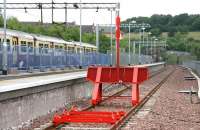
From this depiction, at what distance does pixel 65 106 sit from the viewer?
23.5m

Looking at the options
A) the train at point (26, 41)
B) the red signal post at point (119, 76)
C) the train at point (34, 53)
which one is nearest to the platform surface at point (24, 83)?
the red signal post at point (119, 76)

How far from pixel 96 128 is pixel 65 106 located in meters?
7.32

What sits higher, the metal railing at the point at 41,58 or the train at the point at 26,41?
the train at the point at 26,41

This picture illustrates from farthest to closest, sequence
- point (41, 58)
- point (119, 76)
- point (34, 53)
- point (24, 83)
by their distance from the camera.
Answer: point (41, 58) → point (34, 53) → point (119, 76) → point (24, 83)

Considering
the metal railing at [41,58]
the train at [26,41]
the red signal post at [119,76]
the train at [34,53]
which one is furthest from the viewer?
the train at [26,41]

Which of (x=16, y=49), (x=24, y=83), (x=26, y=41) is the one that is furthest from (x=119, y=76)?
(x=26, y=41)

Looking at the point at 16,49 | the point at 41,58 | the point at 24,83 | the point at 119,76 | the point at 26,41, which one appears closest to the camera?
the point at 24,83

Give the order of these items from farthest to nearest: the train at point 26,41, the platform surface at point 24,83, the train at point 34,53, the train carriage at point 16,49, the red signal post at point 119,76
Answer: the train at point 26,41
the train at point 34,53
the train carriage at point 16,49
the red signal post at point 119,76
the platform surface at point 24,83

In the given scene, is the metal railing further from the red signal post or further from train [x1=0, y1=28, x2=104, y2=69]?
the red signal post

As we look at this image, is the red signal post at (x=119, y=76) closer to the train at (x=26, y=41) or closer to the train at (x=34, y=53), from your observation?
the train at (x=34, y=53)

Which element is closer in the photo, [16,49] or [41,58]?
[16,49]

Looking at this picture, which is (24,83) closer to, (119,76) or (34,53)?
(119,76)

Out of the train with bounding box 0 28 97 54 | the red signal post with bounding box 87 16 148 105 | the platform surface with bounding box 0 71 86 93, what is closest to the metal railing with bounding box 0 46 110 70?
the train with bounding box 0 28 97 54

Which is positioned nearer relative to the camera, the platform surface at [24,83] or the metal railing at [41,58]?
the platform surface at [24,83]
